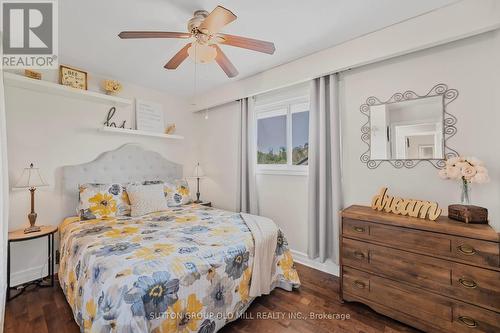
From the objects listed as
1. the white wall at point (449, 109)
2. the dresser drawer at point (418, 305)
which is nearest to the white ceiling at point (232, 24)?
the white wall at point (449, 109)

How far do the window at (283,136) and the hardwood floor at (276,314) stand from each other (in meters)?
1.41

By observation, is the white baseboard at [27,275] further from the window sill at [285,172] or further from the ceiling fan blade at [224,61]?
the ceiling fan blade at [224,61]

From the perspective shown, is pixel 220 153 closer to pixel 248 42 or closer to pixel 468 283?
pixel 248 42

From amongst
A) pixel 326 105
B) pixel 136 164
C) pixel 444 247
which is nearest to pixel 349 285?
pixel 444 247

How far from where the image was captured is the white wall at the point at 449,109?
66.5 inches

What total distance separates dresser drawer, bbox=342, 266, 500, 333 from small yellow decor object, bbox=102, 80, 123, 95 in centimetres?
339

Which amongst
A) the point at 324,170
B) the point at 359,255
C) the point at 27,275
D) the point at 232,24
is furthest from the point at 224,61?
the point at 27,275

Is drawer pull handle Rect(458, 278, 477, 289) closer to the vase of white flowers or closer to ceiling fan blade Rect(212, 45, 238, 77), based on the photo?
the vase of white flowers

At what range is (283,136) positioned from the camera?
307 cm

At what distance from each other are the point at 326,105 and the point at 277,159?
981mm

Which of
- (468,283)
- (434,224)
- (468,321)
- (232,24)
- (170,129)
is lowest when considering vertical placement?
(468,321)

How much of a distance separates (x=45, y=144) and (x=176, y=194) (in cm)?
155

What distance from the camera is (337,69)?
227cm

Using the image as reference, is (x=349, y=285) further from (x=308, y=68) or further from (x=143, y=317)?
(x=308, y=68)
